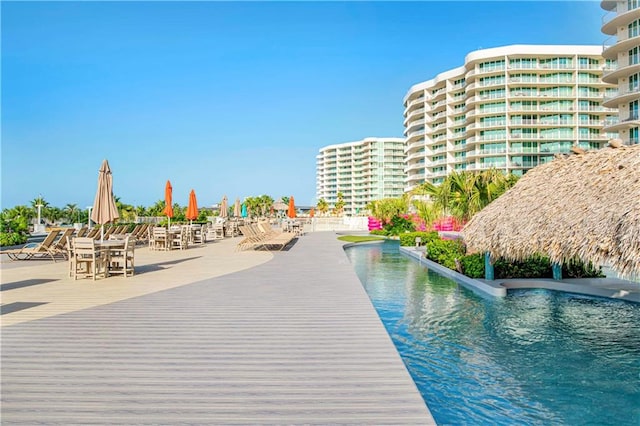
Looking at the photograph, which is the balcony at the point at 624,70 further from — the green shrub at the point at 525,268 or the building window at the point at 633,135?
the green shrub at the point at 525,268

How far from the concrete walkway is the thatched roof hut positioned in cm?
345

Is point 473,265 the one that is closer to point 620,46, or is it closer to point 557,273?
point 557,273

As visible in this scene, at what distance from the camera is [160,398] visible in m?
3.61

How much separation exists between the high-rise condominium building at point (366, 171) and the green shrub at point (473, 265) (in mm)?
105063

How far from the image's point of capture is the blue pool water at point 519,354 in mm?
4633

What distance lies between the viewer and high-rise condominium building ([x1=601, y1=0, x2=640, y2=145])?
39594mm

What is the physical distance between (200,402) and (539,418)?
10.6 feet

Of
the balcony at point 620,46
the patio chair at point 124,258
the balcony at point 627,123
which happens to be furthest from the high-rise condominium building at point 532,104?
the patio chair at point 124,258

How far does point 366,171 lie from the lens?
126 meters

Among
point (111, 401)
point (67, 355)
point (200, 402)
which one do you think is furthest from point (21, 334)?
point (200, 402)

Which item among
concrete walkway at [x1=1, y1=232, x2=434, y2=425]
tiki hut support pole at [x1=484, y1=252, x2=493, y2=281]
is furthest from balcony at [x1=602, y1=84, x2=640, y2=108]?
concrete walkway at [x1=1, y1=232, x2=434, y2=425]

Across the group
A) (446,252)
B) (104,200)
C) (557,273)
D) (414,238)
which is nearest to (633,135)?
(414,238)

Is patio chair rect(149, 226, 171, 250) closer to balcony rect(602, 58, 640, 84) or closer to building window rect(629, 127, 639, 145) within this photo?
building window rect(629, 127, 639, 145)

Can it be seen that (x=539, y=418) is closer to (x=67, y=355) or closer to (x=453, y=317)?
(x=453, y=317)
